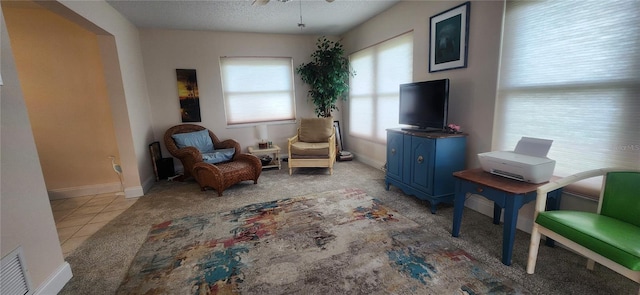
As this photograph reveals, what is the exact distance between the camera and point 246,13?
362cm

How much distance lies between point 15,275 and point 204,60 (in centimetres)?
385

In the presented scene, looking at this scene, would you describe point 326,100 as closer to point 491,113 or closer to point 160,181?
point 491,113

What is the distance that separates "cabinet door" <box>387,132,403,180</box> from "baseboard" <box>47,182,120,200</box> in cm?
388

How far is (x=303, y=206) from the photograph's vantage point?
291 cm

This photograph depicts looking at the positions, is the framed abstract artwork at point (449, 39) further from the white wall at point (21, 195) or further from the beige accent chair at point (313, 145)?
the white wall at point (21, 195)

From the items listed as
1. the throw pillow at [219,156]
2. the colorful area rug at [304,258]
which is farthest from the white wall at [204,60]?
the colorful area rug at [304,258]

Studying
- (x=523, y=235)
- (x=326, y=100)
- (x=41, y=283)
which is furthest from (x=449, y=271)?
(x=326, y=100)

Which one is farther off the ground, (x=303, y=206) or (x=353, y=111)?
(x=353, y=111)

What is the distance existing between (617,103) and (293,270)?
8.11 feet

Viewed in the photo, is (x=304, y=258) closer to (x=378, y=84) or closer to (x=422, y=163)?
(x=422, y=163)

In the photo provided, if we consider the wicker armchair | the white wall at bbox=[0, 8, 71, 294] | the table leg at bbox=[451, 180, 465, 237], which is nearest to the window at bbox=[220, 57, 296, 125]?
the wicker armchair

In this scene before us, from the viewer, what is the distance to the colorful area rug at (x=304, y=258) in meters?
1.64

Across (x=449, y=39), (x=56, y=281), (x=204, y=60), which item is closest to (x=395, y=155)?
(x=449, y=39)

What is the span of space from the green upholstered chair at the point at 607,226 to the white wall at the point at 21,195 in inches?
124
